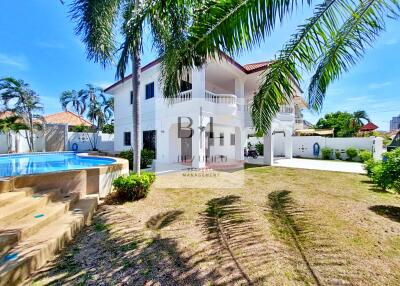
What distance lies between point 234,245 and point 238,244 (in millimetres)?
109

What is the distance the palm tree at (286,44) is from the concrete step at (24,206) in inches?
183

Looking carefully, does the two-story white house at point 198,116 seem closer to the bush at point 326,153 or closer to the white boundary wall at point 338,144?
the bush at point 326,153

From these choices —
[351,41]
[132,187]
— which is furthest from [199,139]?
[351,41]

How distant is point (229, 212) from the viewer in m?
6.74

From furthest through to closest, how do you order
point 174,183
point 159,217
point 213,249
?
point 174,183
point 159,217
point 213,249

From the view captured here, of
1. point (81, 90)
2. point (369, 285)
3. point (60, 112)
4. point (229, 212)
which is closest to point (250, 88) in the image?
point (229, 212)

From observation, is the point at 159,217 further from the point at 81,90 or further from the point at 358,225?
the point at 81,90

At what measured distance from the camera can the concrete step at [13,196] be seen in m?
5.14

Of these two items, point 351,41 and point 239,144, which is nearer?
point 351,41

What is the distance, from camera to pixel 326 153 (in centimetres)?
2339

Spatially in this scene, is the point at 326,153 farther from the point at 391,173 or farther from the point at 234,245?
the point at 234,245

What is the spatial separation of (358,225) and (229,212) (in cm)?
355

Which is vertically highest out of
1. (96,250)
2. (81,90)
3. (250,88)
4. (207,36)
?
(81,90)

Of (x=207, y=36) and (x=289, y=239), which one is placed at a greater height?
(x=207, y=36)
